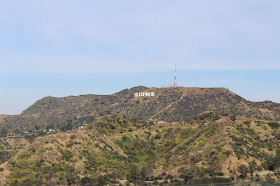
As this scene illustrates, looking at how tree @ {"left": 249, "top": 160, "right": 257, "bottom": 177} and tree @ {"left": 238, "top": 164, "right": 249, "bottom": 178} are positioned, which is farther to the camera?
tree @ {"left": 249, "top": 160, "right": 257, "bottom": 177}

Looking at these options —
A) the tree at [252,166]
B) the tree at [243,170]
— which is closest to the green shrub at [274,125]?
the tree at [252,166]

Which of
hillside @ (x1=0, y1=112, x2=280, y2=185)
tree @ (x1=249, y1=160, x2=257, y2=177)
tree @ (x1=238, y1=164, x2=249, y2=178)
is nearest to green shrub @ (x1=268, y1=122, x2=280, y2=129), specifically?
hillside @ (x1=0, y1=112, x2=280, y2=185)

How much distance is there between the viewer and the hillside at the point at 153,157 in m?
96.5

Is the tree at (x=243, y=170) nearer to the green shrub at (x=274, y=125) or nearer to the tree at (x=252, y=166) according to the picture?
the tree at (x=252, y=166)

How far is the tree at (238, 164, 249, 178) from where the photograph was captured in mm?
92312

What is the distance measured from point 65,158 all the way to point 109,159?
17494mm

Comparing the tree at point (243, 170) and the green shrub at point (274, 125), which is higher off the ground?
the green shrub at point (274, 125)

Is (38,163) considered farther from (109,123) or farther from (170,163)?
(109,123)

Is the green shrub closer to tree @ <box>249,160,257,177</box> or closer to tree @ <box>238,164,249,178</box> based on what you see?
tree @ <box>249,160,257,177</box>

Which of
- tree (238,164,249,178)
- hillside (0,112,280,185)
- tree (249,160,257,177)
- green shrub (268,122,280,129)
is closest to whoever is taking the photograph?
tree (238,164,249,178)

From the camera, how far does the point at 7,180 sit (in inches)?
3580

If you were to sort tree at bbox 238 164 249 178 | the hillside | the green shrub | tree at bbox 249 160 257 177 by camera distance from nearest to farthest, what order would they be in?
tree at bbox 238 164 249 178 → tree at bbox 249 160 257 177 → the hillside → the green shrub

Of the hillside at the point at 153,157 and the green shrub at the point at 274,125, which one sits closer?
the hillside at the point at 153,157

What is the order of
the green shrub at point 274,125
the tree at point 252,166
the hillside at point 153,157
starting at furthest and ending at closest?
1. the green shrub at point 274,125
2. the hillside at point 153,157
3. the tree at point 252,166
